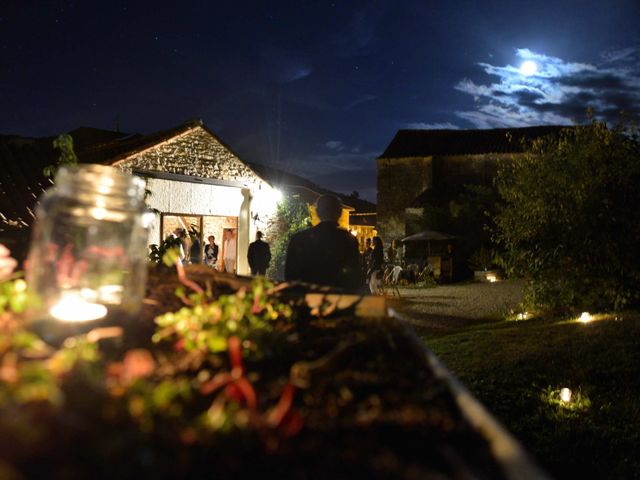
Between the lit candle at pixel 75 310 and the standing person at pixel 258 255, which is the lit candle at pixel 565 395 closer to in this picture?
the lit candle at pixel 75 310

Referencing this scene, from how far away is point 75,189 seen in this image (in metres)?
2.50

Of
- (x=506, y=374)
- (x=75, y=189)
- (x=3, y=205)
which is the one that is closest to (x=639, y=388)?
(x=506, y=374)

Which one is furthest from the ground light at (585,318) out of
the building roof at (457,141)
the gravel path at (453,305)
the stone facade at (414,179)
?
the building roof at (457,141)

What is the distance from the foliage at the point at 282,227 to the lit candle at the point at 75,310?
1238cm

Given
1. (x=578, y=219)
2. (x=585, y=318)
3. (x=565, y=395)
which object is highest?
(x=578, y=219)

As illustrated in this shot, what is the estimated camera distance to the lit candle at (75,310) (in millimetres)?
2504

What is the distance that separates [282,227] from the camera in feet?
50.8

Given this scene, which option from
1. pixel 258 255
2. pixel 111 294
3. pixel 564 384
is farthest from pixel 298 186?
pixel 111 294

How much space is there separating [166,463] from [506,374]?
23.6 ft

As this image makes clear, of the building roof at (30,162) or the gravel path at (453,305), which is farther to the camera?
the gravel path at (453,305)

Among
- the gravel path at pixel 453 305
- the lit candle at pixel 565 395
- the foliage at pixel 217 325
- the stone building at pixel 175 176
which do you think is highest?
the stone building at pixel 175 176

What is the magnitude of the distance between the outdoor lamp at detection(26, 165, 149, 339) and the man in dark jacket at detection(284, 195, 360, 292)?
1.90m

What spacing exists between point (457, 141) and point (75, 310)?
34889 mm

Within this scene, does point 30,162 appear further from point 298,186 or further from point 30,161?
point 298,186
